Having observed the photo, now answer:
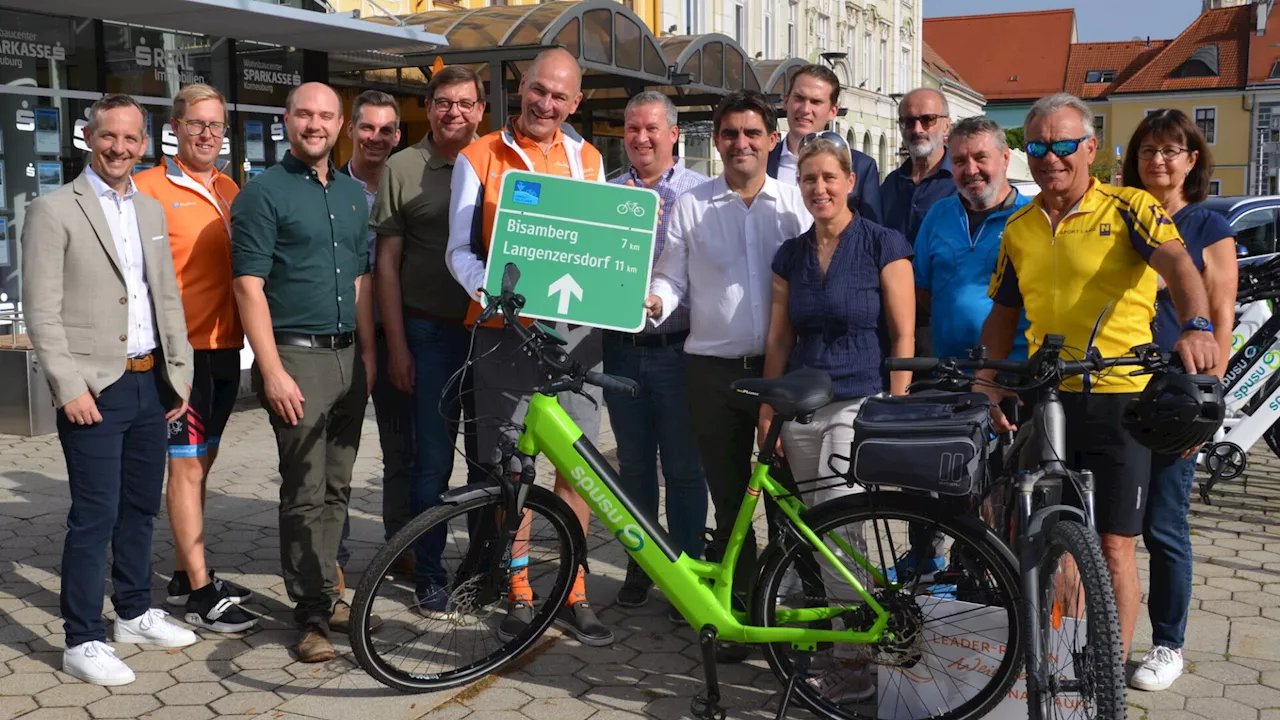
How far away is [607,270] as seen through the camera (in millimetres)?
4512

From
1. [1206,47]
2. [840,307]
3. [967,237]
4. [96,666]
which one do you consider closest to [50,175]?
[96,666]

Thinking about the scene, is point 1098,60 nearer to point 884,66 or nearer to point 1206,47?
point 1206,47

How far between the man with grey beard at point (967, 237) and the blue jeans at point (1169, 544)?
86cm

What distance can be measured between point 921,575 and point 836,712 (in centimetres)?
A: 54

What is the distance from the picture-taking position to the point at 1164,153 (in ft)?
15.6

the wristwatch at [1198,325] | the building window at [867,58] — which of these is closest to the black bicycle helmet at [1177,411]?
→ the wristwatch at [1198,325]

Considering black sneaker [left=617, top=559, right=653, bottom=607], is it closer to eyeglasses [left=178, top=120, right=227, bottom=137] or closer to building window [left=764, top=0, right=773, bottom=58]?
eyeglasses [left=178, top=120, right=227, bottom=137]

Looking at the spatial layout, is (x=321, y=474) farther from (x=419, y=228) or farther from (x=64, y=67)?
(x=64, y=67)

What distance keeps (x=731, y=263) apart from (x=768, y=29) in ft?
99.0

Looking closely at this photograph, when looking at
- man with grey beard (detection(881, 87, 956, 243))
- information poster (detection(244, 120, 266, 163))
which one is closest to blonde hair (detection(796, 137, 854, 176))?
man with grey beard (detection(881, 87, 956, 243))

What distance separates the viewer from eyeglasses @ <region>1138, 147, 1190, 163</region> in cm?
473

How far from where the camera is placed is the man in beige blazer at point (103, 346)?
14.4ft

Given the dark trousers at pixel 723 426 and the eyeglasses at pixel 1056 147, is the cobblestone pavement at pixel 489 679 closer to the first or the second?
the dark trousers at pixel 723 426

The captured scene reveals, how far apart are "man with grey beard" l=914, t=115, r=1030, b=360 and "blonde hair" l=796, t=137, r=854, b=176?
2.70ft
